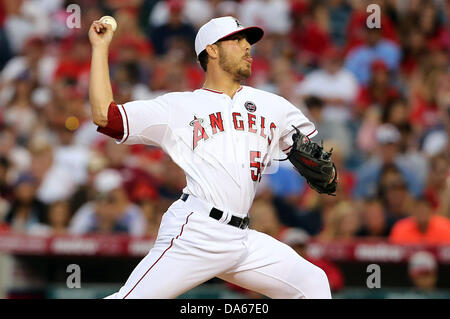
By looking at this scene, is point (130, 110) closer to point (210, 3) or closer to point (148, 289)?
point (148, 289)

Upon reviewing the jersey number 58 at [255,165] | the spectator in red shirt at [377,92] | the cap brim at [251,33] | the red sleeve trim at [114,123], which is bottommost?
the jersey number 58 at [255,165]

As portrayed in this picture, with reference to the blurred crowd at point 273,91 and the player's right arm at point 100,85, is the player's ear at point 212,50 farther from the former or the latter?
the blurred crowd at point 273,91

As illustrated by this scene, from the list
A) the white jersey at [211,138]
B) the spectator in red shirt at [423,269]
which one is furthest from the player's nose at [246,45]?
the spectator in red shirt at [423,269]

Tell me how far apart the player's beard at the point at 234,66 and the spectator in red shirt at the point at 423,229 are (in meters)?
3.33

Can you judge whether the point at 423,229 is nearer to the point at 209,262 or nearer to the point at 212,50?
the point at 212,50

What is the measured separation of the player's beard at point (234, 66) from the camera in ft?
16.1

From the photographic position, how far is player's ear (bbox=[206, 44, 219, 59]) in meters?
4.96

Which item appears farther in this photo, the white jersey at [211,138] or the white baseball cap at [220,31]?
the white baseball cap at [220,31]

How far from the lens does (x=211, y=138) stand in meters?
4.66

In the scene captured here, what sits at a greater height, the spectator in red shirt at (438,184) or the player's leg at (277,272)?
the spectator in red shirt at (438,184)

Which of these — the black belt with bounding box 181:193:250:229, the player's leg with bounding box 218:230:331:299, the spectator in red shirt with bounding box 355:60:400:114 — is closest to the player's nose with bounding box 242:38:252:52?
the black belt with bounding box 181:193:250:229

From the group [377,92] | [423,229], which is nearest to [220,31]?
[423,229]

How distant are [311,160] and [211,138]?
59 cm

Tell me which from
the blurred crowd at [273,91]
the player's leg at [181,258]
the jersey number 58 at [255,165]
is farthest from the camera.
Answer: the blurred crowd at [273,91]
